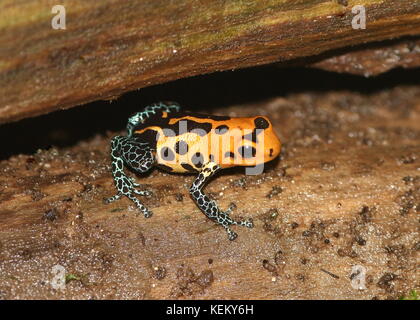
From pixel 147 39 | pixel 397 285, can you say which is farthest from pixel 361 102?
pixel 147 39

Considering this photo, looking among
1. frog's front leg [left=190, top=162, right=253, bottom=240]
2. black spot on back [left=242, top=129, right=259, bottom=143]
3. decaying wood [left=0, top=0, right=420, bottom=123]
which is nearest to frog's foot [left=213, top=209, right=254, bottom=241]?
frog's front leg [left=190, top=162, right=253, bottom=240]

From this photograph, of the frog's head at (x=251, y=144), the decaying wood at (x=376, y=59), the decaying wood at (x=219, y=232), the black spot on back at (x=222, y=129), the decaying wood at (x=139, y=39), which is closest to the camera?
the decaying wood at (x=139, y=39)

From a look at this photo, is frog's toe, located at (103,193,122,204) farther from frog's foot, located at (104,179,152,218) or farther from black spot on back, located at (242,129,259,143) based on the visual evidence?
black spot on back, located at (242,129,259,143)

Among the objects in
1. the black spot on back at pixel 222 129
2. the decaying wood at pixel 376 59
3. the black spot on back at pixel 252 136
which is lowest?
the black spot on back at pixel 252 136

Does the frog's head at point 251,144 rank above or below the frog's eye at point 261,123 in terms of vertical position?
below

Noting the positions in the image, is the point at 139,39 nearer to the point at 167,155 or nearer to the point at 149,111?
the point at 167,155

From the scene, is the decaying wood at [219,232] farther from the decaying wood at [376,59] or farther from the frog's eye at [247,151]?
the decaying wood at [376,59]

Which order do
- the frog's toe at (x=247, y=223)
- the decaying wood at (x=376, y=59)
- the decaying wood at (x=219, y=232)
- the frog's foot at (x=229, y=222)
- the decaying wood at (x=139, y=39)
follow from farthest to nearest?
1. the decaying wood at (x=376, y=59)
2. the frog's toe at (x=247, y=223)
3. the frog's foot at (x=229, y=222)
4. the decaying wood at (x=219, y=232)
5. the decaying wood at (x=139, y=39)

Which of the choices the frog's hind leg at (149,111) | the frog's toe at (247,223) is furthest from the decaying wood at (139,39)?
the frog's toe at (247,223)
